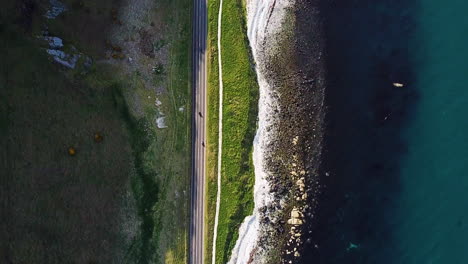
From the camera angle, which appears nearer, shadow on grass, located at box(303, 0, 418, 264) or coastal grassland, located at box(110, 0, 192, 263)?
coastal grassland, located at box(110, 0, 192, 263)

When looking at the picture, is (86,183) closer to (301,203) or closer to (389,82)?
(301,203)

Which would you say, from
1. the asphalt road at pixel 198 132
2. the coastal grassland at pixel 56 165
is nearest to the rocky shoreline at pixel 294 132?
the asphalt road at pixel 198 132

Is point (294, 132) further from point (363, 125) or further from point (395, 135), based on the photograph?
point (395, 135)

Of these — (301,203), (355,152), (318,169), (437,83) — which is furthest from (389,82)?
(301,203)

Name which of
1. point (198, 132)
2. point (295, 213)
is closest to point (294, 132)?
point (295, 213)

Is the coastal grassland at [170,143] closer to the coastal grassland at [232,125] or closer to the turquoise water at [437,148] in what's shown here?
the coastal grassland at [232,125]

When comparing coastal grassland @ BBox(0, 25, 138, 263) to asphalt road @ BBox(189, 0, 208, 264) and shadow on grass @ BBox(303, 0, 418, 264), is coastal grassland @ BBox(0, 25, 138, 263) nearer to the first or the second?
asphalt road @ BBox(189, 0, 208, 264)

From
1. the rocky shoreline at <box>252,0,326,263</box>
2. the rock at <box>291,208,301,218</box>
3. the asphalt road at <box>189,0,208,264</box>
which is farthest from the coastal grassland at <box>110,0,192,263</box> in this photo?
the rock at <box>291,208,301,218</box>
